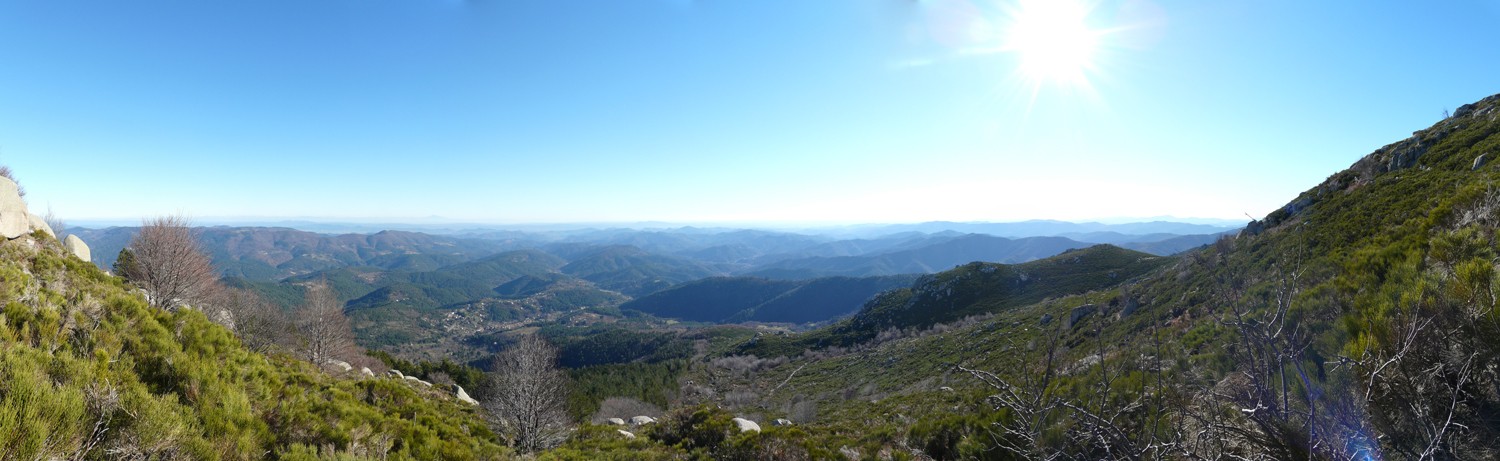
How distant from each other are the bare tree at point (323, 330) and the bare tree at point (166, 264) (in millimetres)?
6210

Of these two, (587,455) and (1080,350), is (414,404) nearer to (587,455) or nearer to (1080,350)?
(587,455)

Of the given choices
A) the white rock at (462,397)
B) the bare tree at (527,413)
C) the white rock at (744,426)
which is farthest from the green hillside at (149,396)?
the white rock at (462,397)

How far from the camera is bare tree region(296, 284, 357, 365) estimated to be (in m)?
29.9

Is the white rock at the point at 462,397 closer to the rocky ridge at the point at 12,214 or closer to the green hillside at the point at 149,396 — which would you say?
the rocky ridge at the point at 12,214

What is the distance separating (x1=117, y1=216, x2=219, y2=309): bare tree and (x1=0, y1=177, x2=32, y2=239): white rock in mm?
8064

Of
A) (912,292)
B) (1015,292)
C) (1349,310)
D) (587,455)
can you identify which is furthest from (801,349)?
(1349,310)

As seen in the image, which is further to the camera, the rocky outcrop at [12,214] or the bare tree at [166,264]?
the bare tree at [166,264]

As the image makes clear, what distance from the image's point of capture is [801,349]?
91.1 metres

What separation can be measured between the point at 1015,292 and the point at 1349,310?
288 feet

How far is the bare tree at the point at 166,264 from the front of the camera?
22.5 m

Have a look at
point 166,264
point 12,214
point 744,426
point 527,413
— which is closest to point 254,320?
point 166,264

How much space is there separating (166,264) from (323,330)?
377 inches

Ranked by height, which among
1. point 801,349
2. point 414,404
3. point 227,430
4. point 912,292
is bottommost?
point 801,349

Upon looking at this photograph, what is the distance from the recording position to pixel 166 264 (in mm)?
22891
